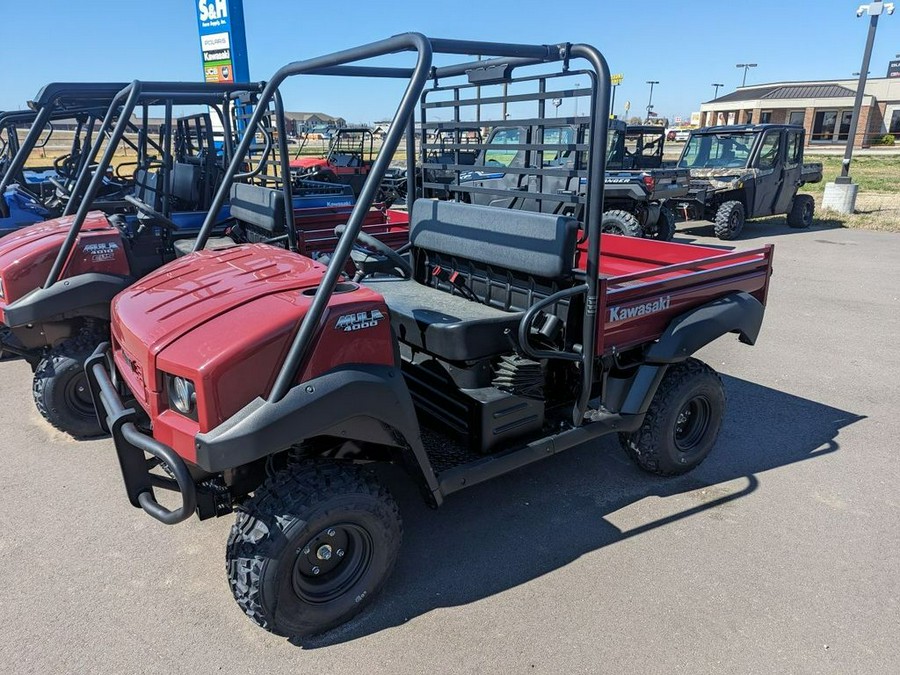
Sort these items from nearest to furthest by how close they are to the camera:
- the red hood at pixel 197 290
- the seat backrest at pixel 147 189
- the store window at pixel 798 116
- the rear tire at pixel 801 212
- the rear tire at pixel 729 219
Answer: the red hood at pixel 197 290 → the seat backrest at pixel 147 189 → the rear tire at pixel 729 219 → the rear tire at pixel 801 212 → the store window at pixel 798 116

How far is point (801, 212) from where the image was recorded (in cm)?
1259

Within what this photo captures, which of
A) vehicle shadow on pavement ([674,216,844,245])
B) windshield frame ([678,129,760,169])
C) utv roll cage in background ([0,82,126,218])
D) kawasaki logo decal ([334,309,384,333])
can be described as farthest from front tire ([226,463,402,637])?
windshield frame ([678,129,760,169])

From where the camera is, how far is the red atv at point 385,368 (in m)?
2.12

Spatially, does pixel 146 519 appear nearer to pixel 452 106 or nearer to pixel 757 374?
pixel 452 106

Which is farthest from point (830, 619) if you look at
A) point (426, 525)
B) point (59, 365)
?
point (59, 365)

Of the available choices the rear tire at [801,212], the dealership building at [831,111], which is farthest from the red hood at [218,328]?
the dealership building at [831,111]

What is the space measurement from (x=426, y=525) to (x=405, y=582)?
0.41 m

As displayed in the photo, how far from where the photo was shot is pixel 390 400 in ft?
7.48

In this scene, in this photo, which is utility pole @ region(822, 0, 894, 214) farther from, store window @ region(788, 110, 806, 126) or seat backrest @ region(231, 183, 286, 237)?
store window @ region(788, 110, 806, 126)

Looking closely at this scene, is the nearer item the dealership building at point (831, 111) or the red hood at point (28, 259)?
the red hood at point (28, 259)

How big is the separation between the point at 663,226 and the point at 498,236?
7.91 m

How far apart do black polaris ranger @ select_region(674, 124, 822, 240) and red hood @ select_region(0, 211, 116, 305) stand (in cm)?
951

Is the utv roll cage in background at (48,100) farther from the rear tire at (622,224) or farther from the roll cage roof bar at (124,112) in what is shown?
the rear tire at (622,224)

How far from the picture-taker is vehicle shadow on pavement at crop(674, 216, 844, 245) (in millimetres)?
12148
